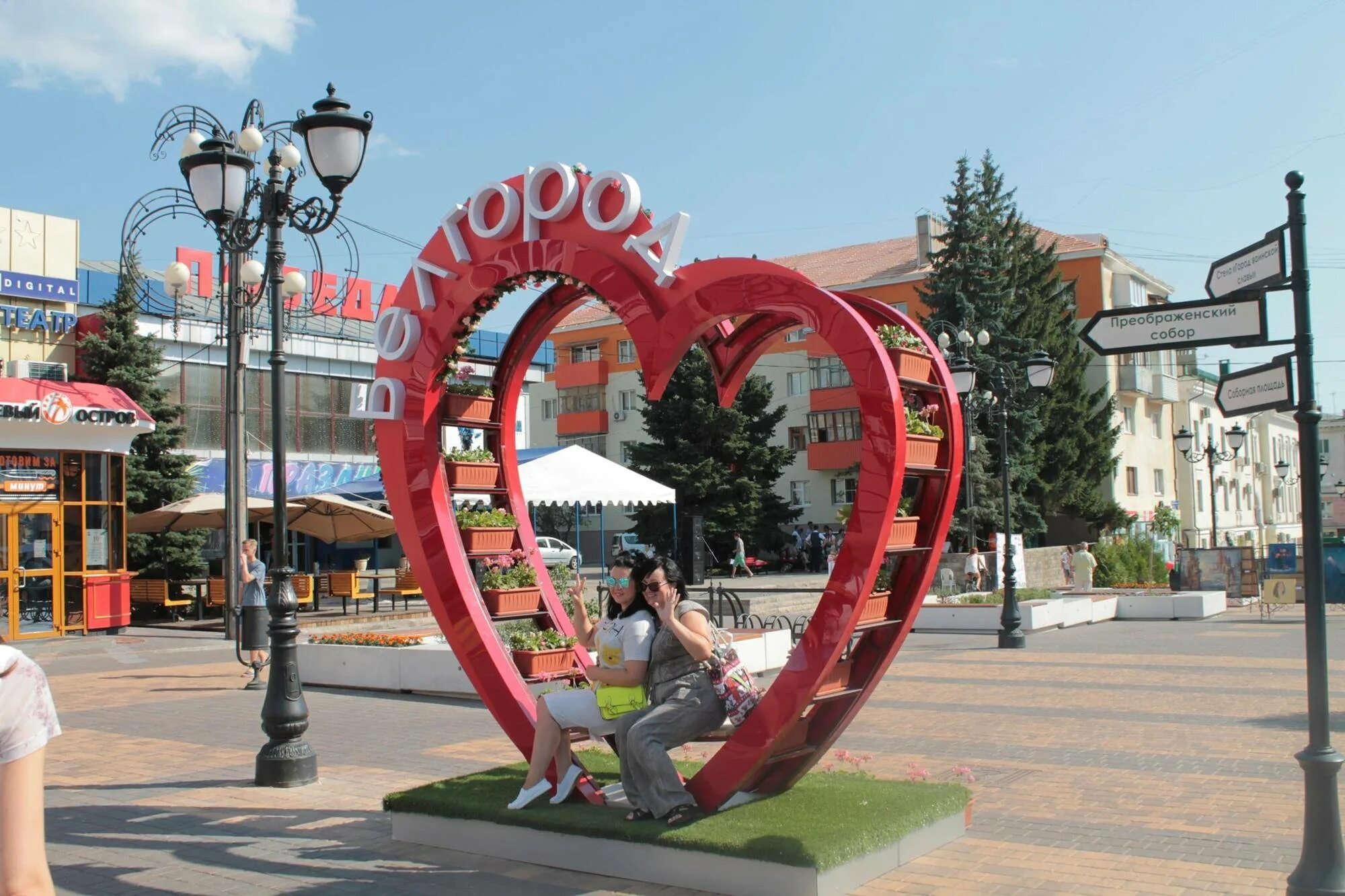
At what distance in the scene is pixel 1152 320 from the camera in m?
5.73

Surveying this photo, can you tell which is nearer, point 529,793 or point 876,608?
point 876,608

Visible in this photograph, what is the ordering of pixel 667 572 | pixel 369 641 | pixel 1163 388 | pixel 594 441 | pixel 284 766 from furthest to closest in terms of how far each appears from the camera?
pixel 594 441, pixel 1163 388, pixel 369 641, pixel 284 766, pixel 667 572

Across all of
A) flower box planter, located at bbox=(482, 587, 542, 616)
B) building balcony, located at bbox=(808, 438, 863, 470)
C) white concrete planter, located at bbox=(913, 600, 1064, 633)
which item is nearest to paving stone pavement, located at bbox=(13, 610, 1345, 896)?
flower box planter, located at bbox=(482, 587, 542, 616)

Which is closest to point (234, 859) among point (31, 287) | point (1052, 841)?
point (1052, 841)

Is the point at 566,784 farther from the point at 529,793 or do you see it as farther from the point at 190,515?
Result: the point at 190,515

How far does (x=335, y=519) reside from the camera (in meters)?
26.6

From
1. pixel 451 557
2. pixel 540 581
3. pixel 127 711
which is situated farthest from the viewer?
pixel 127 711

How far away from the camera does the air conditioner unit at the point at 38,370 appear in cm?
2834

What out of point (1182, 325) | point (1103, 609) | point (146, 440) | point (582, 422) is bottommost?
point (1103, 609)

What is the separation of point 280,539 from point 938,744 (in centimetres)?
585

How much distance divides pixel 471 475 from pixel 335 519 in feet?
62.2

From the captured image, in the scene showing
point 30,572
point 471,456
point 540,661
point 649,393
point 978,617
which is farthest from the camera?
point 30,572

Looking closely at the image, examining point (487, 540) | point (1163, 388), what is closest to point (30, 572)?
point (487, 540)

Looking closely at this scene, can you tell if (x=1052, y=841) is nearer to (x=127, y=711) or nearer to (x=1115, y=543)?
(x=127, y=711)
